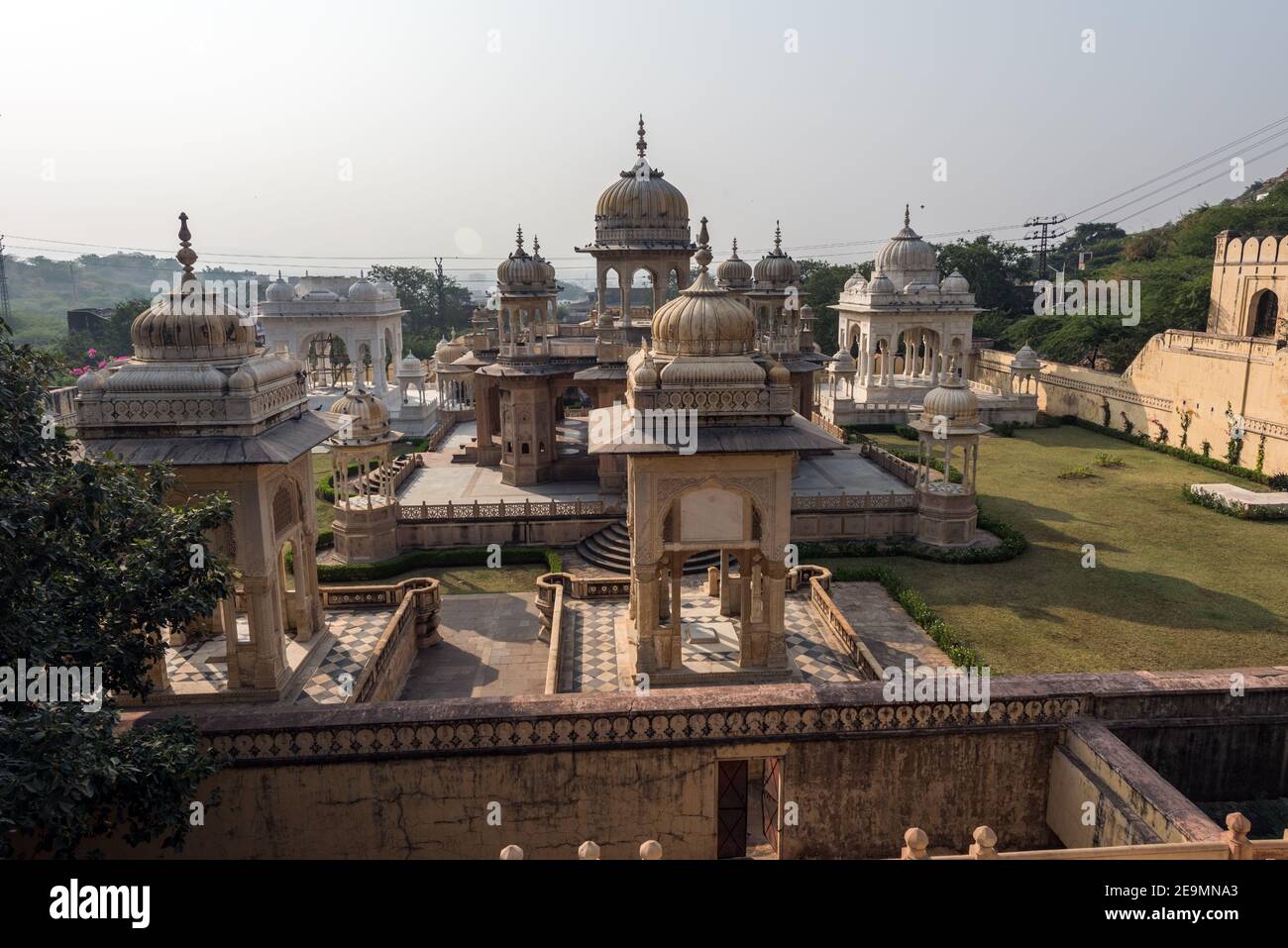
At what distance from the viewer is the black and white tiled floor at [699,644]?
1466 cm

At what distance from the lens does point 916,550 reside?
77.6 ft

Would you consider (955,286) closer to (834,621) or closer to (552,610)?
(834,621)

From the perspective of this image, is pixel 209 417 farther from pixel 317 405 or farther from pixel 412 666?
pixel 317 405

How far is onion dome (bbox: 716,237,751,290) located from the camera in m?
32.2

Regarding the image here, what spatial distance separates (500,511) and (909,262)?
33.2 meters

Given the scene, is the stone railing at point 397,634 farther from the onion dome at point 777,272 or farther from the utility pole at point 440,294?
the utility pole at point 440,294

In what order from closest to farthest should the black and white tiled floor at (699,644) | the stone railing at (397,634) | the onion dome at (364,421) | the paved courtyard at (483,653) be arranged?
the stone railing at (397,634)
the black and white tiled floor at (699,644)
the paved courtyard at (483,653)
the onion dome at (364,421)

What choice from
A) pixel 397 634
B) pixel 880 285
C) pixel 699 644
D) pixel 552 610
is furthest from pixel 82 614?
pixel 880 285

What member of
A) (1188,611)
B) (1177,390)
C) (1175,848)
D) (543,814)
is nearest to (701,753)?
(543,814)

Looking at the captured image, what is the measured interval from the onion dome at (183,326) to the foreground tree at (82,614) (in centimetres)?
298

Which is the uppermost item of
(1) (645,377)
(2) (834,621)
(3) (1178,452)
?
(1) (645,377)

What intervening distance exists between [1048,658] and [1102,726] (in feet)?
21.8

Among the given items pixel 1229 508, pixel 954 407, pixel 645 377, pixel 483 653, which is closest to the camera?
pixel 645 377

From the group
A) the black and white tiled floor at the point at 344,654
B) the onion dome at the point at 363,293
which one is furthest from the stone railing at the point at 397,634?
the onion dome at the point at 363,293
